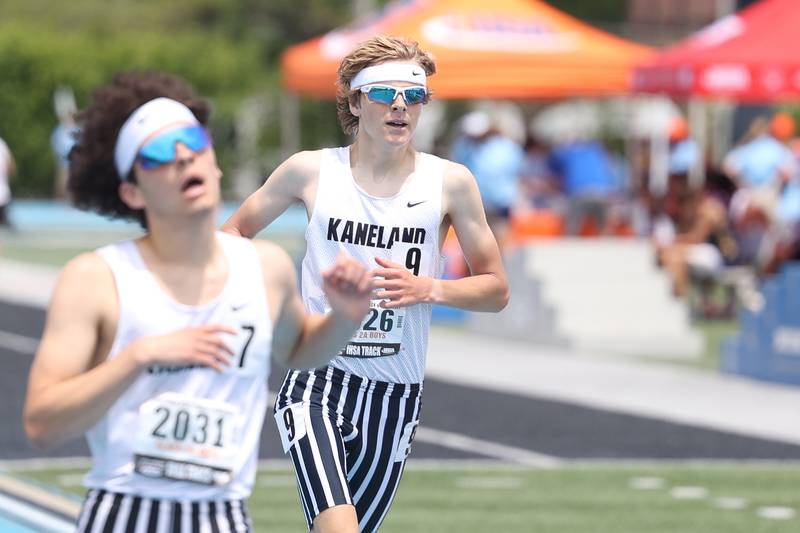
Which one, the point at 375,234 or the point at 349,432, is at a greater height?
the point at 375,234

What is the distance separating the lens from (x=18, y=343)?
16875mm

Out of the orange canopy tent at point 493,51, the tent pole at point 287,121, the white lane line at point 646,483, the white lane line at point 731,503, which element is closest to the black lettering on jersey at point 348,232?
the white lane line at point 731,503

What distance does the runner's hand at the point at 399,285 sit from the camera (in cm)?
514

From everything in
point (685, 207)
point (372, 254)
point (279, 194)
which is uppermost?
point (685, 207)

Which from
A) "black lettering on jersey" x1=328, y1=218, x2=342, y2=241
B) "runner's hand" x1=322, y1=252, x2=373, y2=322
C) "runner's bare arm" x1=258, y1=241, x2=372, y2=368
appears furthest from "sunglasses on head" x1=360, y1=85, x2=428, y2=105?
"runner's hand" x1=322, y1=252, x2=373, y2=322

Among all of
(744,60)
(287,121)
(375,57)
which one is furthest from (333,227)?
(287,121)

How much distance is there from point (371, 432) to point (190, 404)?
1.89 m

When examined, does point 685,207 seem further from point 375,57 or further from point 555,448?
point 375,57

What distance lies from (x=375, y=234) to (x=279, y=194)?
0.39 meters

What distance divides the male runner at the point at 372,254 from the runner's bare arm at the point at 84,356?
1807mm

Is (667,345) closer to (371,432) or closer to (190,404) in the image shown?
(371,432)

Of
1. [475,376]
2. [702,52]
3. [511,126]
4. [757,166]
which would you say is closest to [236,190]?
[511,126]

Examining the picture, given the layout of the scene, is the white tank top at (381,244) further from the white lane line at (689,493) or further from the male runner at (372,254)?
the white lane line at (689,493)

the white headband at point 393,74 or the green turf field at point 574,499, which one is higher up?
the white headband at point 393,74
